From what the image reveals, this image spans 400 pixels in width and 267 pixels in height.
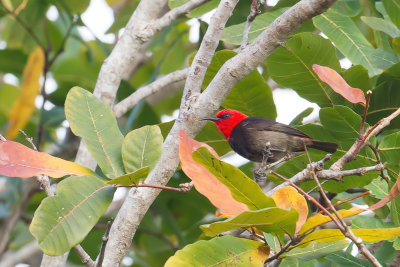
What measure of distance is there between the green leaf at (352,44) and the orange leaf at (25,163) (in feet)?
5.86

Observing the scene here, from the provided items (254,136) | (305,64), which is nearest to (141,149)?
(305,64)

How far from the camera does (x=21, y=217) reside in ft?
14.5

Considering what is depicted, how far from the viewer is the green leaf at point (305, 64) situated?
290cm

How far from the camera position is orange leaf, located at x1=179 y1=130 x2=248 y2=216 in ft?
5.74

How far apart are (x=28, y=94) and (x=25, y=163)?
8.41 ft

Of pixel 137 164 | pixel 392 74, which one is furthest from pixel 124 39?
pixel 137 164

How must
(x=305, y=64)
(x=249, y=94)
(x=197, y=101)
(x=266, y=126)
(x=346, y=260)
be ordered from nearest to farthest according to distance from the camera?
1. (x=197, y=101)
2. (x=346, y=260)
3. (x=305, y=64)
4. (x=249, y=94)
5. (x=266, y=126)

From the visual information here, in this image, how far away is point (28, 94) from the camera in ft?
14.4

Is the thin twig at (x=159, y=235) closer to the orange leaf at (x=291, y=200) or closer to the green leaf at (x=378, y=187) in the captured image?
the green leaf at (x=378, y=187)

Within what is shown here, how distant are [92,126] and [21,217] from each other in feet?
8.02

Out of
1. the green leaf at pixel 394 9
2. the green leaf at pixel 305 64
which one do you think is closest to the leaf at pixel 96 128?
the green leaf at pixel 305 64

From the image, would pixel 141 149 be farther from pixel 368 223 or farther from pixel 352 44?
pixel 352 44

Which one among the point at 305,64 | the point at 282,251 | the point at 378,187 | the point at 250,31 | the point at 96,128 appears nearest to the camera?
the point at 282,251

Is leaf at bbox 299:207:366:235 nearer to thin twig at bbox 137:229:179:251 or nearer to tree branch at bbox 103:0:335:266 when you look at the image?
tree branch at bbox 103:0:335:266
